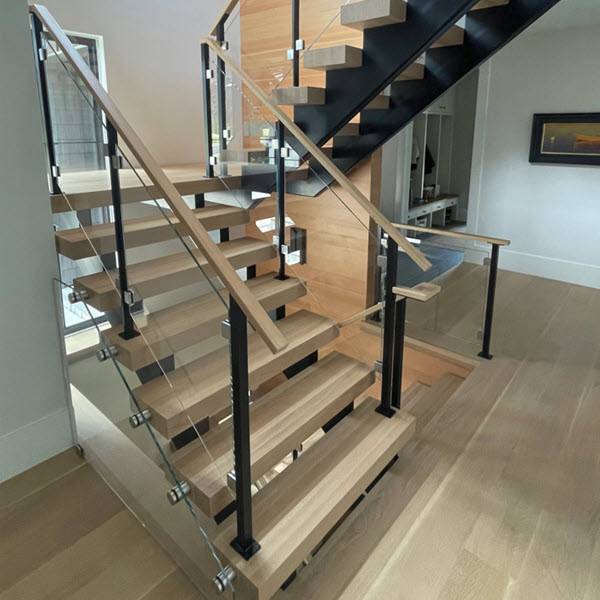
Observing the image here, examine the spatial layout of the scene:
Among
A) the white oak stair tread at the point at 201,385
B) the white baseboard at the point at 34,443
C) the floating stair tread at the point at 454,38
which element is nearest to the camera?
the white oak stair tread at the point at 201,385

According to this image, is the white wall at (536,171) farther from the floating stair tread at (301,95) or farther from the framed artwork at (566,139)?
the floating stair tread at (301,95)

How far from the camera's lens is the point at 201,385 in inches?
86.8

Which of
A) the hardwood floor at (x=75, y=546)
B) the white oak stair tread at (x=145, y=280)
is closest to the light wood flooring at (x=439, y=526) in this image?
the hardwood floor at (x=75, y=546)

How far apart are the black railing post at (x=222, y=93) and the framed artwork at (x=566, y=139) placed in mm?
3118

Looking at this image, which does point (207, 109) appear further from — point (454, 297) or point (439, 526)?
point (439, 526)

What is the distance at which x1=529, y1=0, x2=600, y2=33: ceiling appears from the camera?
12.1ft

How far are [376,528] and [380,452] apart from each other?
1.09 ft

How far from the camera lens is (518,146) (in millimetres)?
4965

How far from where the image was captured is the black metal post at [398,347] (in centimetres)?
243

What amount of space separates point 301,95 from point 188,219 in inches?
67.5

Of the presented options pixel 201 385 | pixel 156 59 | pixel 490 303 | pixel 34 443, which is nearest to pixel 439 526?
pixel 201 385

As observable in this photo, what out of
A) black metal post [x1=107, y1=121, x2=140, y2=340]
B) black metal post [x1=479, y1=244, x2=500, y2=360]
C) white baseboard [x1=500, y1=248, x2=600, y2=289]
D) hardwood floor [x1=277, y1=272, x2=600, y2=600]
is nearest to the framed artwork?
white baseboard [x1=500, y1=248, x2=600, y2=289]

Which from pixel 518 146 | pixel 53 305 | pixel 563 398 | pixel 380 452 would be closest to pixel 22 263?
pixel 53 305

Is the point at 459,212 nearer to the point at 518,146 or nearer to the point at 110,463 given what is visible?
the point at 518,146
